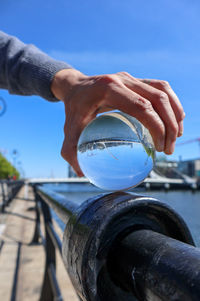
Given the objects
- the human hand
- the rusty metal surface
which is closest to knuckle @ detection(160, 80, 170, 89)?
the human hand

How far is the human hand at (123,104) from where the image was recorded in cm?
67

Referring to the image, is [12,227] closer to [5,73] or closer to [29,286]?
[29,286]

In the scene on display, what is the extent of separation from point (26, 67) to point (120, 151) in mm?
753

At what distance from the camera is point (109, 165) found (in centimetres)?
71

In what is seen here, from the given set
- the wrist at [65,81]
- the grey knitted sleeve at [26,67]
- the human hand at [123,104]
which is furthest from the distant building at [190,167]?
the human hand at [123,104]

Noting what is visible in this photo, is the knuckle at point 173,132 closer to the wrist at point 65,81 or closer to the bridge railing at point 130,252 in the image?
the bridge railing at point 130,252

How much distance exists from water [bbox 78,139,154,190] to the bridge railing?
0.17 meters

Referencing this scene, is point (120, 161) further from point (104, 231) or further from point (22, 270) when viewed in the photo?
point (22, 270)

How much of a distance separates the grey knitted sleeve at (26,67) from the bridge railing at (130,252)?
30.5 inches

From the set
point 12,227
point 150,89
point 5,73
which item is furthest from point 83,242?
point 12,227

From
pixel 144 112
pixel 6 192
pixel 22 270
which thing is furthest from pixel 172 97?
pixel 6 192

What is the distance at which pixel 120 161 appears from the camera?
0.70 metres

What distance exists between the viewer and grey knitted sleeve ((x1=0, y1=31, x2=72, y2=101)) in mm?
1150

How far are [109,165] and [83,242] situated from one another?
29 centimetres
